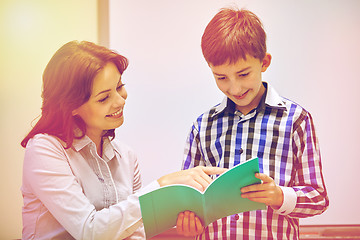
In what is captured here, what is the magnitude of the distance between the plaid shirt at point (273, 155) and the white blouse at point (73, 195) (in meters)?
0.24

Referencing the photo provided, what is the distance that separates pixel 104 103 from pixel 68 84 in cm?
12

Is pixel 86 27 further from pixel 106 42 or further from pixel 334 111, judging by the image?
pixel 334 111

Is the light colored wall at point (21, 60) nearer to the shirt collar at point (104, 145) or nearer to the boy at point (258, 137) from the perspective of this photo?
the shirt collar at point (104, 145)

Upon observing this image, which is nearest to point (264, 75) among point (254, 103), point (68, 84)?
point (254, 103)

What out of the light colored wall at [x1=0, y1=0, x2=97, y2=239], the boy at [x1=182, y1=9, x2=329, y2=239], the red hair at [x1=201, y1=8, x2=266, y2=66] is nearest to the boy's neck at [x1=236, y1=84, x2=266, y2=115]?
the boy at [x1=182, y1=9, x2=329, y2=239]

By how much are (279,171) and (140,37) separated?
0.88 m

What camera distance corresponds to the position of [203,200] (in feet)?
2.86

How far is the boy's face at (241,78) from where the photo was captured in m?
1.03

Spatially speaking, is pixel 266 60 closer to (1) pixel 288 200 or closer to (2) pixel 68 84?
(1) pixel 288 200

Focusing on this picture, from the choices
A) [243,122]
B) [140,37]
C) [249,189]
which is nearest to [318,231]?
[243,122]

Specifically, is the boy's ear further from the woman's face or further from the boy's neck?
the woman's face

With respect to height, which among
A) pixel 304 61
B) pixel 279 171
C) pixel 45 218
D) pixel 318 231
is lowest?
pixel 318 231

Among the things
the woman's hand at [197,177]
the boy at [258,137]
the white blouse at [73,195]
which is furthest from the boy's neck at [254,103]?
the white blouse at [73,195]

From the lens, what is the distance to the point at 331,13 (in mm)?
1627
